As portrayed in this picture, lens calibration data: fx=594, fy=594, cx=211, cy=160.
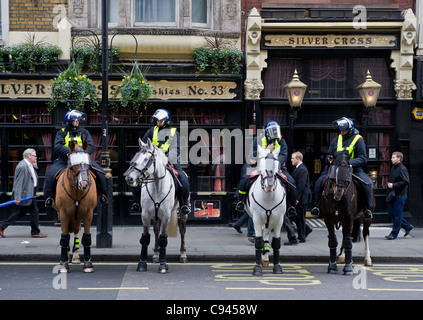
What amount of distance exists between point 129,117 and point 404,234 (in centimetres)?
756

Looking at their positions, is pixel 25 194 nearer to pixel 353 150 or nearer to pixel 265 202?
pixel 265 202

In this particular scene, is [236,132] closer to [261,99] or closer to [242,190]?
[261,99]

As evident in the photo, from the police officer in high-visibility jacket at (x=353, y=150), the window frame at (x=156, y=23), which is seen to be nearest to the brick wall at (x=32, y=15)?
the window frame at (x=156, y=23)

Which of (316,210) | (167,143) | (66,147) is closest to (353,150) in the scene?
(316,210)

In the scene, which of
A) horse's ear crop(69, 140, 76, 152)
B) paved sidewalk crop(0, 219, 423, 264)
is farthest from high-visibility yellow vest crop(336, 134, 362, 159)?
horse's ear crop(69, 140, 76, 152)

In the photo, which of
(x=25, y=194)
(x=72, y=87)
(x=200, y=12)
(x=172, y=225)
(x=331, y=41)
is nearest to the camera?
(x=172, y=225)

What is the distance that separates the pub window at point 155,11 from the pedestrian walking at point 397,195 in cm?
692

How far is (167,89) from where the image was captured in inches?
604

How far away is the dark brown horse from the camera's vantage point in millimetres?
9891

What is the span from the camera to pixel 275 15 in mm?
15805

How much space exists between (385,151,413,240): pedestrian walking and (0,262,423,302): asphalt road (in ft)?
9.18

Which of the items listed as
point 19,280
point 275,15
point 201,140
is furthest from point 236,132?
point 19,280

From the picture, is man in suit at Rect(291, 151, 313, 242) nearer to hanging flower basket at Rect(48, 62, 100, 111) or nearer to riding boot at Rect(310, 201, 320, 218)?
riding boot at Rect(310, 201, 320, 218)

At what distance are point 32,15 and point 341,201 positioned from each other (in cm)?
971
